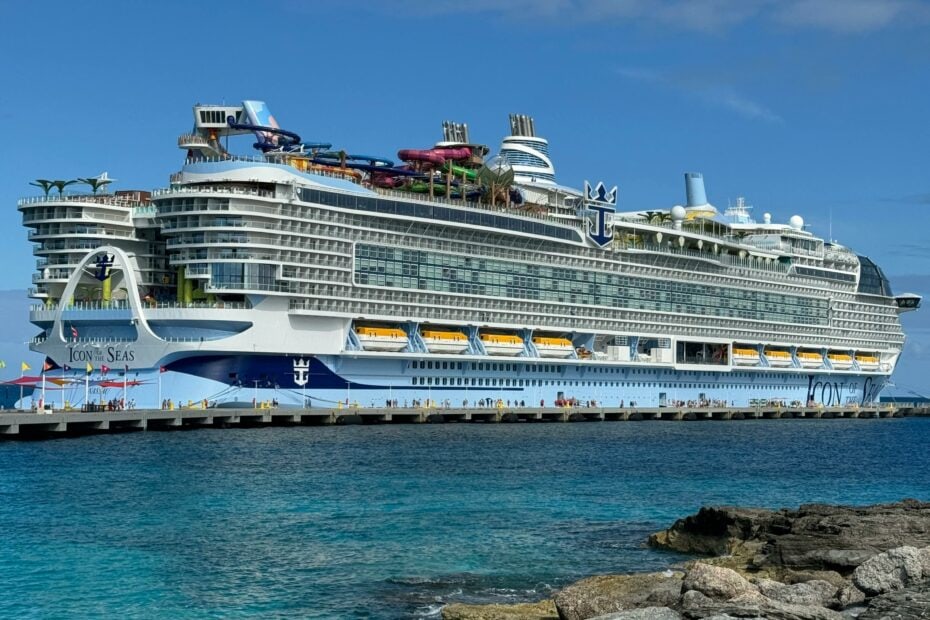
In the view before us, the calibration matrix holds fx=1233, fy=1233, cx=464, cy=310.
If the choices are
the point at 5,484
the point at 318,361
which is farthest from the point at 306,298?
the point at 5,484

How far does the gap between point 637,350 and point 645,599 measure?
77273 millimetres

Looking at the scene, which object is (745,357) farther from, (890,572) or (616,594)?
(890,572)

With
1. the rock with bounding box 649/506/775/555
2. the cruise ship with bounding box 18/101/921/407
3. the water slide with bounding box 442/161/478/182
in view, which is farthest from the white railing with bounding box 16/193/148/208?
the rock with bounding box 649/506/775/555

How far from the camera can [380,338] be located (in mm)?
77312

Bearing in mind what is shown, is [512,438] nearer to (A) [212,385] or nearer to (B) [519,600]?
(A) [212,385]

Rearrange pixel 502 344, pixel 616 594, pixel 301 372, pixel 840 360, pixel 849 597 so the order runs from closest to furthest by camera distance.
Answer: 1. pixel 849 597
2. pixel 616 594
3. pixel 301 372
4. pixel 502 344
5. pixel 840 360

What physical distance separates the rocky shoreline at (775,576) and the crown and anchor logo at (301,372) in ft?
140

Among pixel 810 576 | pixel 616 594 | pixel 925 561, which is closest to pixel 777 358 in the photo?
pixel 810 576

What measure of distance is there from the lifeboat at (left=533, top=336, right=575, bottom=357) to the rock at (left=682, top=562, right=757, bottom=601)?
67462 mm

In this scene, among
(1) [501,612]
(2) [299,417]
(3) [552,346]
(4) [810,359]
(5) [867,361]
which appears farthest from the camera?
(5) [867,361]

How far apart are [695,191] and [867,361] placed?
25.9 m

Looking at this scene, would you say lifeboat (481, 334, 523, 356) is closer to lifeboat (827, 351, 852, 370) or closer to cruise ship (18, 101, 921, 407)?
cruise ship (18, 101, 921, 407)

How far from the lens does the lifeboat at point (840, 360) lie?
12054 centimetres

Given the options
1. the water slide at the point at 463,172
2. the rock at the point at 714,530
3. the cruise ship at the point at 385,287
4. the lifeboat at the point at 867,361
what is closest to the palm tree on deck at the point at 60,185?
the cruise ship at the point at 385,287
